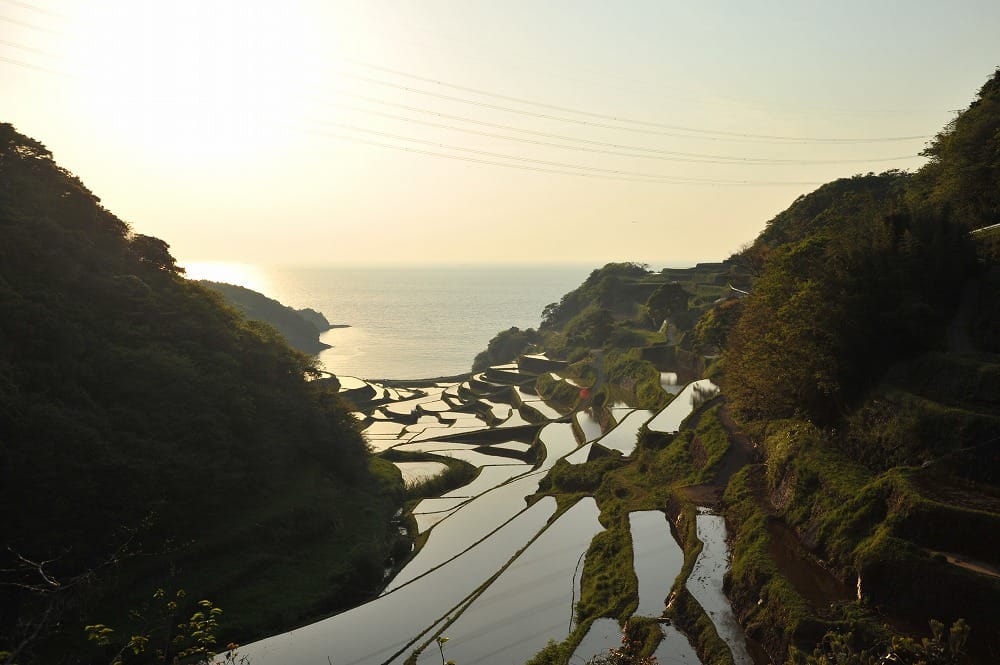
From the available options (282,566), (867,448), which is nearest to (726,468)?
(867,448)

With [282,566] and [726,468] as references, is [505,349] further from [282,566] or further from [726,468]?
[282,566]

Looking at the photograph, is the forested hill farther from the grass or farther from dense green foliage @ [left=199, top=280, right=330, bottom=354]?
dense green foliage @ [left=199, top=280, right=330, bottom=354]

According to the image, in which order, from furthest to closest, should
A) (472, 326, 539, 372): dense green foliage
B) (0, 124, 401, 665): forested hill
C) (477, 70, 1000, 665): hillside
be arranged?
1. (472, 326, 539, 372): dense green foliage
2. (0, 124, 401, 665): forested hill
3. (477, 70, 1000, 665): hillside

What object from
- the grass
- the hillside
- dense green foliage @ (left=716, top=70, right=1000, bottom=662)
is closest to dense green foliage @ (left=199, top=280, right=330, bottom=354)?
the grass

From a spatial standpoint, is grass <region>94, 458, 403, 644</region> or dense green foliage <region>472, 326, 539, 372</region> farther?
dense green foliage <region>472, 326, 539, 372</region>

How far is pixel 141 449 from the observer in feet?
65.2

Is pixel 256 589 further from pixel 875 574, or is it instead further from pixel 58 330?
pixel 875 574

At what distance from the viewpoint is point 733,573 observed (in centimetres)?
1504

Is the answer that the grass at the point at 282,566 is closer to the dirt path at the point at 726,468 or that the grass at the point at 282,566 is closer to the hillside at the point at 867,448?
the hillside at the point at 867,448

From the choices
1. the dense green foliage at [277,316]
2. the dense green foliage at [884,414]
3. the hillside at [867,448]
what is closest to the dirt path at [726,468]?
the hillside at [867,448]

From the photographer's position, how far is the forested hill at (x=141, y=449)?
55.9 feet

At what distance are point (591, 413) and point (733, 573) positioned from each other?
31488 millimetres

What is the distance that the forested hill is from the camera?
17.0m

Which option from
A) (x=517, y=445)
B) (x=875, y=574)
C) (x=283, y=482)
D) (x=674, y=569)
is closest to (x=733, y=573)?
(x=674, y=569)
